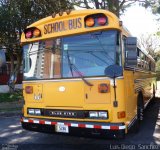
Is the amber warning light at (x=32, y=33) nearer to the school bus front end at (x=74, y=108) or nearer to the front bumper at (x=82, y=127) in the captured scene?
the school bus front end at (x=74, y=108)

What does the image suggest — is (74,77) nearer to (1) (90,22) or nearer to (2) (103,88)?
(2) (103,88)

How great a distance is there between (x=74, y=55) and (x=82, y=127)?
5.00 feet

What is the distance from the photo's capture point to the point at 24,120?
759 cm

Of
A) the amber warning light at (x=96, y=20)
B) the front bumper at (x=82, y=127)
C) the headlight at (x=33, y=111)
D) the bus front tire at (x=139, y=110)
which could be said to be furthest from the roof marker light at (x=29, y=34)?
the bus front tire at (x=139, y=110)

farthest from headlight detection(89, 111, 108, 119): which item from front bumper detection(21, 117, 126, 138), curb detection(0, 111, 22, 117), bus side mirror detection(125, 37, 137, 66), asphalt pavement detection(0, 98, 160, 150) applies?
curb detection(0, 111, 22, 117)

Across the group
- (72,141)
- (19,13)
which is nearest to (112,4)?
(19,13)

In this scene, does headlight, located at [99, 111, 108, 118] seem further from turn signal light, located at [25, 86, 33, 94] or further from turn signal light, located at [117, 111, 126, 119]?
turn signal light, located at [25, 86, 33, 94]

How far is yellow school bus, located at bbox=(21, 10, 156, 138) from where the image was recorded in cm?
665

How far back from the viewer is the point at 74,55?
23.2 feet

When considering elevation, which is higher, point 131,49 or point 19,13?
point 19,13

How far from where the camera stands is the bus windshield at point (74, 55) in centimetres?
677

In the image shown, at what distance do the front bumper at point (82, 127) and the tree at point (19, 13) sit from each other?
11827mm

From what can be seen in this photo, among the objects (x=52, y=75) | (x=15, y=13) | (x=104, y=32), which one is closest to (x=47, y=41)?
(x=52, y=75)

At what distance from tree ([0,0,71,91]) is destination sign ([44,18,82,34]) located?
11073mm
